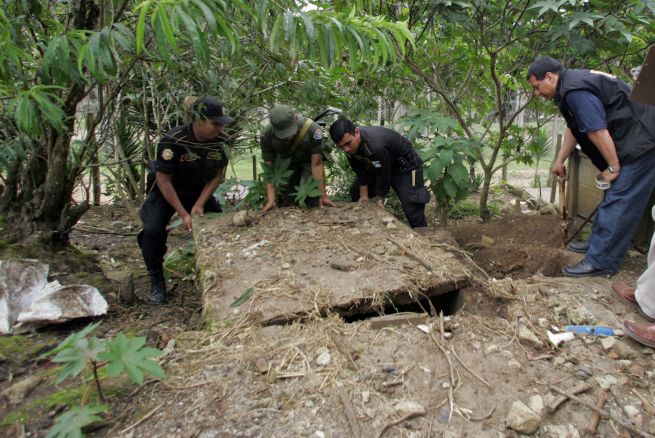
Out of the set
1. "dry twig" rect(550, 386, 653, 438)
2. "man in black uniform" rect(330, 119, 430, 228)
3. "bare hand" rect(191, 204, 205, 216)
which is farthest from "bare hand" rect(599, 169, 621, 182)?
"bare hand" rect(191, 204, 205, 216)

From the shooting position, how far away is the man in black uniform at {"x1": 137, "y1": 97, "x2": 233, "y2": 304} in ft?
11.5

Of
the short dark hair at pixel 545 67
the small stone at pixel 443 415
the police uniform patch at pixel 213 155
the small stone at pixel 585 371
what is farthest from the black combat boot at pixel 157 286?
the short dark hair at pixel 545 67

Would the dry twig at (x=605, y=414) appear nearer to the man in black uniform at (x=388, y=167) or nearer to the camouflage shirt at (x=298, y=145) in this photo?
the man in black uniform at (x=388, y=167)

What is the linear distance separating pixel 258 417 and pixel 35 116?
5.12 feet

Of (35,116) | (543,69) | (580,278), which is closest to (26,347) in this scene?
(35,116)

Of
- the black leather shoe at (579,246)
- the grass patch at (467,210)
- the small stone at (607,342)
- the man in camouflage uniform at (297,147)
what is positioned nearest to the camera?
the small stone at (607,342)

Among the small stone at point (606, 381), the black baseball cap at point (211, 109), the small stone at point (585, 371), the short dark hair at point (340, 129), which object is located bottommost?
the small stone at point (606, 381)

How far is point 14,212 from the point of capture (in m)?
3.69

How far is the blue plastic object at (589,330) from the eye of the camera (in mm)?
2197

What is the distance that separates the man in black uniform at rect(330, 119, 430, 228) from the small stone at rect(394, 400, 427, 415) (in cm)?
277

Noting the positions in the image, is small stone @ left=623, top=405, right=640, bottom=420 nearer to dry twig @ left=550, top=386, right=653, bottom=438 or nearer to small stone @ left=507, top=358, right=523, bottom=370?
dry twig @ left=550, top=386, right=653, bottom=438

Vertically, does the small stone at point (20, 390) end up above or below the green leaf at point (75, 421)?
below

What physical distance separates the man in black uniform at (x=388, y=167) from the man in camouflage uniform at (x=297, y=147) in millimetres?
342

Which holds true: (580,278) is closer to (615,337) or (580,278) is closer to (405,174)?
(615,337)
